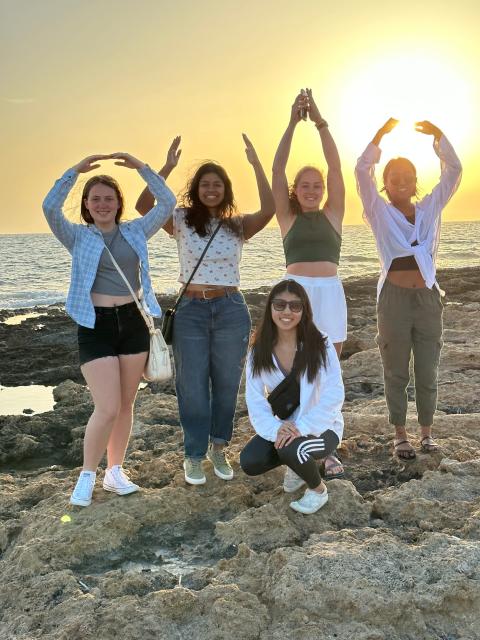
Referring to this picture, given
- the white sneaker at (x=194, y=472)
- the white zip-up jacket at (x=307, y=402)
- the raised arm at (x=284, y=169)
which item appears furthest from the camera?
the raised arm at (x=284, y=169)

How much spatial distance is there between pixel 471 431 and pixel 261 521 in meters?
2.19

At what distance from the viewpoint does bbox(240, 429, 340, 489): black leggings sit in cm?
318

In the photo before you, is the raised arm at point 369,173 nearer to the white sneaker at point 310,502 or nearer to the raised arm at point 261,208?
the raised arm at point 261,208

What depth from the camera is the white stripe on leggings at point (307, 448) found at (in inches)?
125

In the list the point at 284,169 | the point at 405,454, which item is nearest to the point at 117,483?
the point at 405,454

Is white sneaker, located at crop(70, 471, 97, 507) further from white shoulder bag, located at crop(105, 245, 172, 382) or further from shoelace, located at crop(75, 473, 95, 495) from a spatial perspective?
white shoulder bag, located at crop(105, 245, 172, 382)

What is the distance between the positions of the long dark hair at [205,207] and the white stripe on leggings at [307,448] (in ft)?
4.74

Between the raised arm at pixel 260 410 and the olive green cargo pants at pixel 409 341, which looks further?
the olive green cargo pants at pixel 409 341

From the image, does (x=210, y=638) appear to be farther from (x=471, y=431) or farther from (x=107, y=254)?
(x=471, y=431)

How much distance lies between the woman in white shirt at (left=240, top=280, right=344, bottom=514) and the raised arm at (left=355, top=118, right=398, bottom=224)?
0.99 m

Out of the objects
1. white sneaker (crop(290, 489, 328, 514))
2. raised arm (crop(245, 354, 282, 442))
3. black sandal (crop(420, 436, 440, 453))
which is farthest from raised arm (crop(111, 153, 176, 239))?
black sandal (crop(420, 436, 440, 453))

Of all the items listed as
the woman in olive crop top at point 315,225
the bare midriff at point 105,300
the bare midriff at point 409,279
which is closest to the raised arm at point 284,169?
the woman in olive crop top at point 315,225

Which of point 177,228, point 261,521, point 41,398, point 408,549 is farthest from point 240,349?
point 41,398

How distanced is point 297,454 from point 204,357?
93cm
